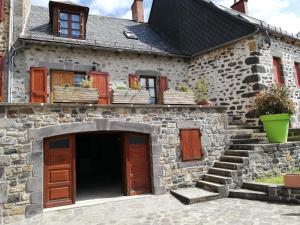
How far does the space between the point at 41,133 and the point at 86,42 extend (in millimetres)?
4599

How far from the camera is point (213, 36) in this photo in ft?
34.7

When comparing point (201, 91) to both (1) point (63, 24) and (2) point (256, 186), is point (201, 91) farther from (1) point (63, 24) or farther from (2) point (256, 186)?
(1) point (63, 24)

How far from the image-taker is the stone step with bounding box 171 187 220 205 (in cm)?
603

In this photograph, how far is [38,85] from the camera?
8.13 meters

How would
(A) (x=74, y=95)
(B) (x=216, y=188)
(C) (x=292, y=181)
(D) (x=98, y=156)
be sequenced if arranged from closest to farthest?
(C) (x=292, y=181)
(A) (x=74, y=95)
(B) (x=216, y=188)
(D) (x=98, y=156)

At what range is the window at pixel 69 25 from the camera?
9.38 m

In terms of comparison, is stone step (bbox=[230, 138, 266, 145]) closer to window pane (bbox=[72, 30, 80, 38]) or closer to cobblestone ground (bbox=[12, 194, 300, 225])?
cobblestone ground (bbox=[12, 194, 300, 225])

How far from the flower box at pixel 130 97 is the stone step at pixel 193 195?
8.51 ft

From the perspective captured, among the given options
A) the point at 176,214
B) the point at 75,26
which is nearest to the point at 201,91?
the point at 176,214

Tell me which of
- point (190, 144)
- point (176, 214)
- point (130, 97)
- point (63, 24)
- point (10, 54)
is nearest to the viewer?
point (176, 214)

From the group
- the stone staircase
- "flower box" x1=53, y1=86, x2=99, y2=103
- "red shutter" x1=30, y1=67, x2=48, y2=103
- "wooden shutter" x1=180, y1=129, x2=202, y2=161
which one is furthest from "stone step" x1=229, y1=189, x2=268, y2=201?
Result: "red shutter" x1=30, y1=67, x2=48, y2=103

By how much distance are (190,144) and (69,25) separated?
6289 mm

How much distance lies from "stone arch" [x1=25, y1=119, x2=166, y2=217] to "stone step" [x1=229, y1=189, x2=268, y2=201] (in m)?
1.80

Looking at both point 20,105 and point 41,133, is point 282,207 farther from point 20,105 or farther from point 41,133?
point 20,105
